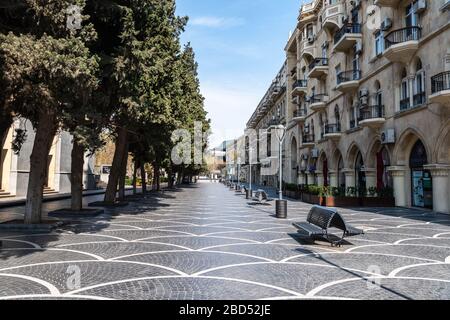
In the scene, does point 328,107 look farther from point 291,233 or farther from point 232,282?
point 232,282

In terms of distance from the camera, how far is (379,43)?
83.6 ft

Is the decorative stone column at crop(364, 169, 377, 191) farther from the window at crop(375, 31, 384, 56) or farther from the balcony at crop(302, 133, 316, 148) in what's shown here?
the balcony at crop(302, 133, 316, 148)

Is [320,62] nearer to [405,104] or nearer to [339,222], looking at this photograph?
[405,104]

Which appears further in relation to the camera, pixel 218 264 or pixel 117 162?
pixel 117 162

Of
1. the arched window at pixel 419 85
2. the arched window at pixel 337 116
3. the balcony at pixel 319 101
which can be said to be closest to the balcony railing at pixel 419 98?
the arched window at pixel 419 85

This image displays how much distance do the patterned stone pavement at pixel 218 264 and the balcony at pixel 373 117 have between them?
39.1ft

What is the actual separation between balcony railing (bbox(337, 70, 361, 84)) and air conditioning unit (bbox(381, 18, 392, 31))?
4700mm

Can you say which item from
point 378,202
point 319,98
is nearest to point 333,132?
point 319,98

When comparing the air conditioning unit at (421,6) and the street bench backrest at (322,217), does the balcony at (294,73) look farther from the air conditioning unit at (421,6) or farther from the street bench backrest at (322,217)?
the street bench backrest at (322,217)

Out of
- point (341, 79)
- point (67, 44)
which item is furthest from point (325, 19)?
point (67, 44)

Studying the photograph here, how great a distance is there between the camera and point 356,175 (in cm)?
3011

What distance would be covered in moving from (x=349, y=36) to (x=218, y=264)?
81.8 feet

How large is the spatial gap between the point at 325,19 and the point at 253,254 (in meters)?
29.1

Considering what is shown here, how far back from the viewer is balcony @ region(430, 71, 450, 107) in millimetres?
17172
